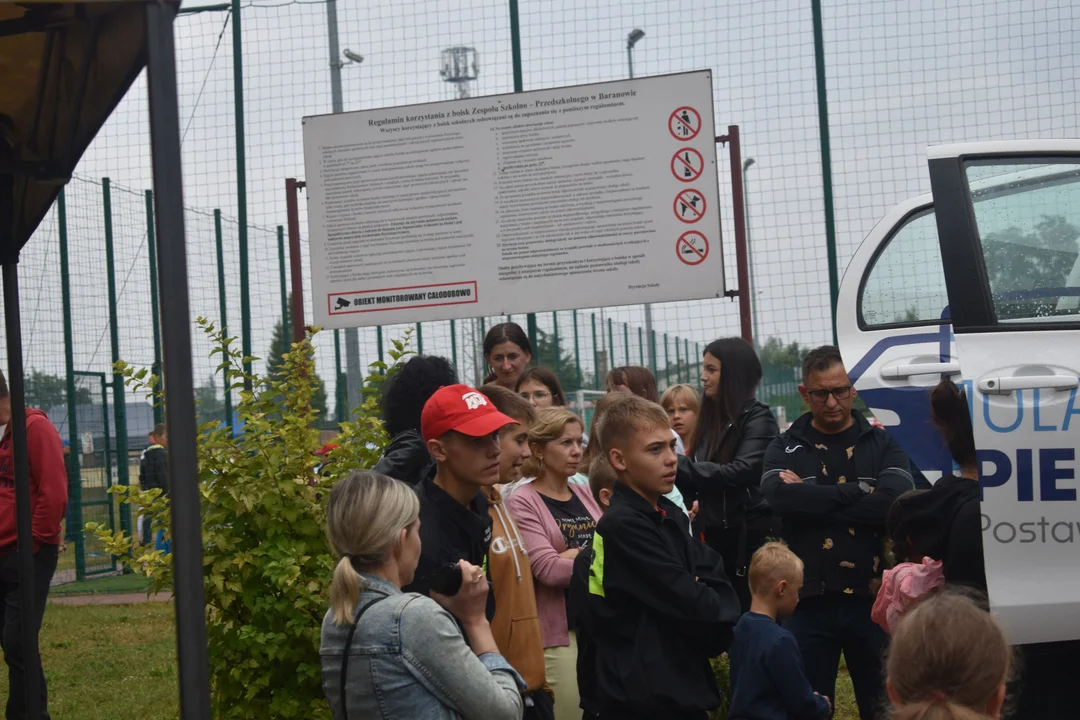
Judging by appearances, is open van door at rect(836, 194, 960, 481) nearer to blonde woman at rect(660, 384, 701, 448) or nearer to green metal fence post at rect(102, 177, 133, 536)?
blonde woman at rect(660, 384, 701, 448)

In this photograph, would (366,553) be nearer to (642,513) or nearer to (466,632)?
(466,632)

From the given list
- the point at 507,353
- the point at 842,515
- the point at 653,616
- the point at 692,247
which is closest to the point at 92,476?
A: the point at 507,353

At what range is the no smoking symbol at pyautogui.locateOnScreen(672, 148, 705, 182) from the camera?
6.70m

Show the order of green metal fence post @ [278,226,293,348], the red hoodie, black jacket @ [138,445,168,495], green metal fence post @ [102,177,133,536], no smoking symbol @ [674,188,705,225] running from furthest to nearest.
A: black jacket @ [138,445,168,495] < green metal fence post @ [102,177,133,536] < green metal fence post @ [278,226,293,348] < no smoking symbol @ [674,188,705,225] < the red hoodie

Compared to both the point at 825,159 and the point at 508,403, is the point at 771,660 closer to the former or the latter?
the point at 508,403

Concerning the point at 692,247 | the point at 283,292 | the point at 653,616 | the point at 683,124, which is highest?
the point at 683,124

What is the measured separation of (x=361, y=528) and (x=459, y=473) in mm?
693

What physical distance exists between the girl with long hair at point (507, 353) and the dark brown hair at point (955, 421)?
105 inches

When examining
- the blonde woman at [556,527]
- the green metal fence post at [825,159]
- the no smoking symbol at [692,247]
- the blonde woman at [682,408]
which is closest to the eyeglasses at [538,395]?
the blonde woman at [682,408]

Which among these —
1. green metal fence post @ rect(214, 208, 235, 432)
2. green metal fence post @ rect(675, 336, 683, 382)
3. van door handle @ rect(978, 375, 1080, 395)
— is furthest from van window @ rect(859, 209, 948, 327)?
green metal fence post @ rect(214, 208, 235, 432)

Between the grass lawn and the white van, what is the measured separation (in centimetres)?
251

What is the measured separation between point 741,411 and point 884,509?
92 centimetres

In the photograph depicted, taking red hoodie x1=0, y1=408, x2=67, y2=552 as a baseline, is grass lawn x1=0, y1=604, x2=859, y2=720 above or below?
below

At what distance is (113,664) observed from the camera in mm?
8422
